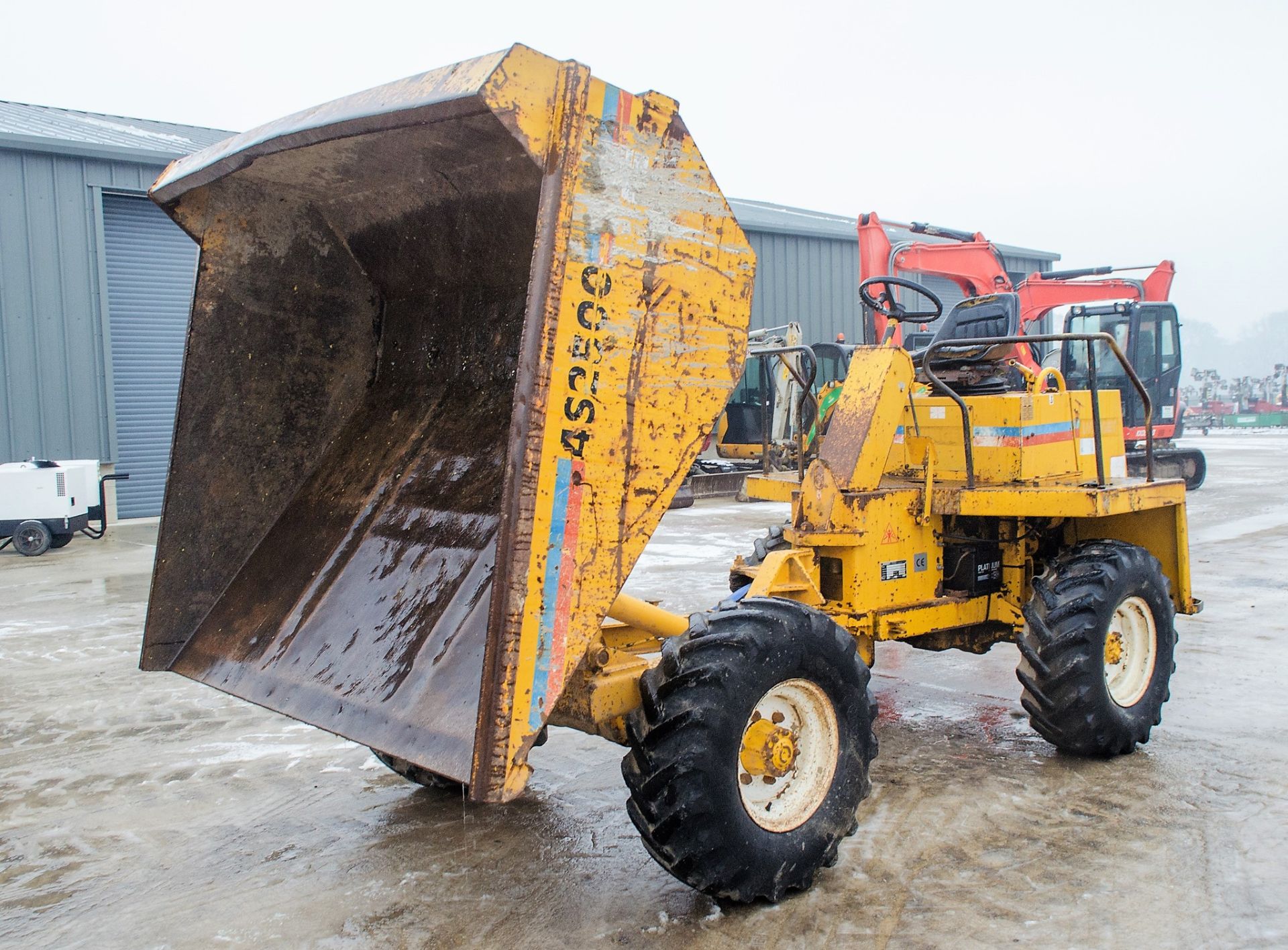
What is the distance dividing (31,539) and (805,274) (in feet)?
52.6

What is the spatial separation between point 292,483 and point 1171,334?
16.3 meters

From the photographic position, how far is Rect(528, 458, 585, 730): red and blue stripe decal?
2.71m

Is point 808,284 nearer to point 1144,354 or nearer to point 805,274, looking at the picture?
point 805,274

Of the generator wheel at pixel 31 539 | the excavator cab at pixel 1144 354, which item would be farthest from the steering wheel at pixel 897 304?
the excavator cab at pixel 1144 354

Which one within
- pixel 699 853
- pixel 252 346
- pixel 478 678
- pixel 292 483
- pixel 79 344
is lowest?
pixel 699 853

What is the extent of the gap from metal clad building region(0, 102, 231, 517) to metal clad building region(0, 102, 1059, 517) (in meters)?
0.01

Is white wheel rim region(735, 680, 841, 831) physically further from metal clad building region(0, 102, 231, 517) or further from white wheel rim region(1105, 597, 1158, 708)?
metal clad building region(0, 102, 231, 517)

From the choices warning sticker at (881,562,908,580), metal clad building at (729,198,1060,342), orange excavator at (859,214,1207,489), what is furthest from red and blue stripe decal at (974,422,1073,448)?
metal clad building at (729,198,1060,342)

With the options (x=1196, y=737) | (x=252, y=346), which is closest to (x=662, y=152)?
(x=252, y=346)

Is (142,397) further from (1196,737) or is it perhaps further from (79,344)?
(1196,737)

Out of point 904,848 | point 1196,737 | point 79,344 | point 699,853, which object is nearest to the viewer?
point 699,853

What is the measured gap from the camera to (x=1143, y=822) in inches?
155

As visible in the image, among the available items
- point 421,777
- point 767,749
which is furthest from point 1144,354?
point 767,749

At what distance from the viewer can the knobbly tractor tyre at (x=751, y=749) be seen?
2.98 m
